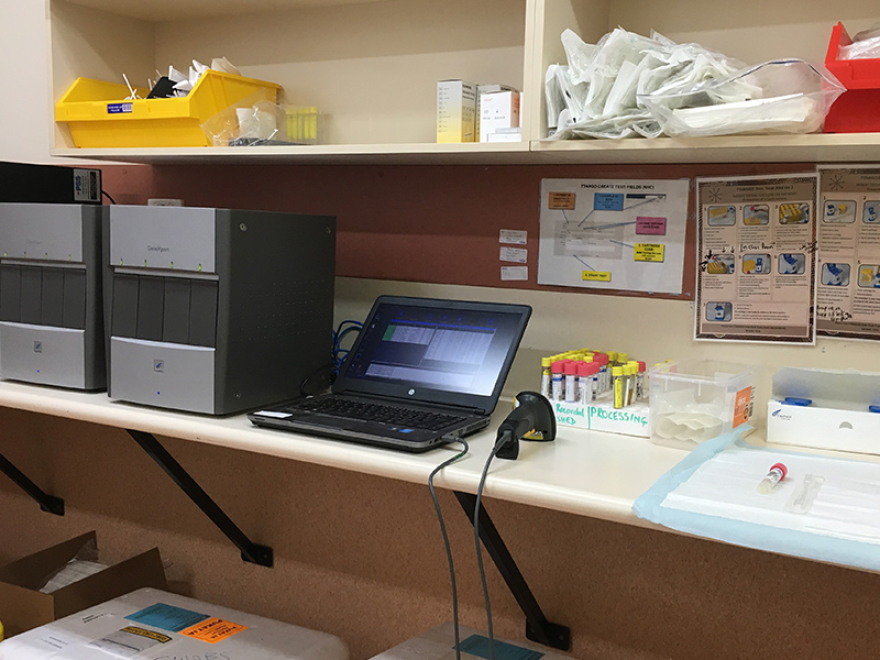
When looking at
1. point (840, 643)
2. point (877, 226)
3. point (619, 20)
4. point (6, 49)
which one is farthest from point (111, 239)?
point (840, 643)

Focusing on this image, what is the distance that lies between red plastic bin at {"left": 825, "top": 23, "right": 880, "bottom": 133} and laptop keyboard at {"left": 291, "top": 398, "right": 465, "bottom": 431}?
661 millimetres

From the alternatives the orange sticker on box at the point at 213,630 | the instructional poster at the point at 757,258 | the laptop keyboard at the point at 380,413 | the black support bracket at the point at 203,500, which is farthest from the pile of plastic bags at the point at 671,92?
the orange sticker on box at the point at 213,630

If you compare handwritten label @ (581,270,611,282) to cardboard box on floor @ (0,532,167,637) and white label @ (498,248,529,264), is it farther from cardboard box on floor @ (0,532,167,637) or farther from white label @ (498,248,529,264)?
Result: cardboard box on floor @ (0,532,167,637)

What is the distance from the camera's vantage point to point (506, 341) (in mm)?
1342

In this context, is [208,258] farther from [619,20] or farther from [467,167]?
[619,20]

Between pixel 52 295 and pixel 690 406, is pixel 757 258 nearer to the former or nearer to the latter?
pixel 690 406

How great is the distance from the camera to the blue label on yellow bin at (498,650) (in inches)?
56.5

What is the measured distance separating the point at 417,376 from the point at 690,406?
44 cm

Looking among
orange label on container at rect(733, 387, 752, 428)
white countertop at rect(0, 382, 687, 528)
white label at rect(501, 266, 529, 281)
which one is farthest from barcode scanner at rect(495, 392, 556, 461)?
white label at rect(501, 266, 529, 281)

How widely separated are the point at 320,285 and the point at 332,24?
58cm

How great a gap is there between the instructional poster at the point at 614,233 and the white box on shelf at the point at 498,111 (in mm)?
204

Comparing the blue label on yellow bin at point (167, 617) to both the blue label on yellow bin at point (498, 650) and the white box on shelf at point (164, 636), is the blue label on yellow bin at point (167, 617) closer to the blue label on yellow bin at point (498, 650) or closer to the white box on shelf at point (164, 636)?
the white box on shelf at point (164, 636)

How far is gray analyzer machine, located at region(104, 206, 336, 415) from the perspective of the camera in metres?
1.30

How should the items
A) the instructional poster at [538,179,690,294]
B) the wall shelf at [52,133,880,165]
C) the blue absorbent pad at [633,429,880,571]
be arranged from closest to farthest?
the blue absorbent pad at [633,429,880,571] → the wall shelf at [52,133,880,165] → the instructional poster at [538,179,690,294]
